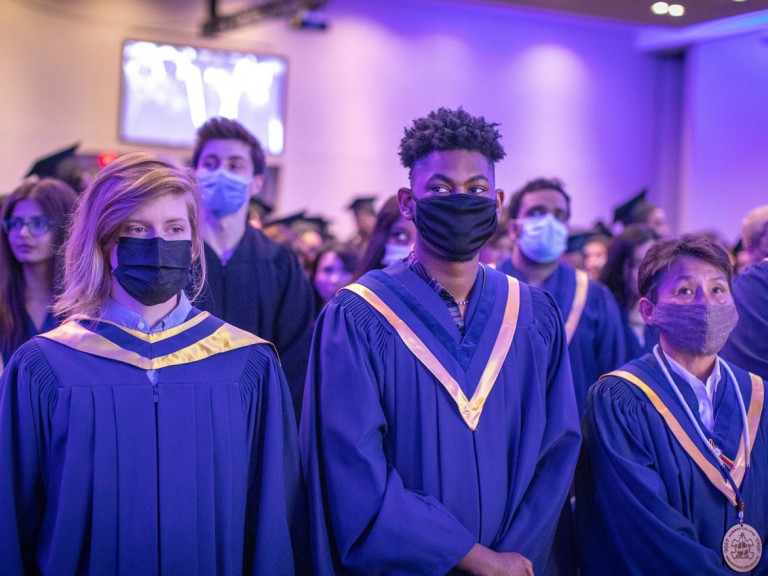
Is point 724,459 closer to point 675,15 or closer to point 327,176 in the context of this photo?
point 675,15

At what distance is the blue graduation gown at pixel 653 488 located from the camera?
3012 millimetres

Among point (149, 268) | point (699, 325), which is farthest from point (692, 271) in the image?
point (149, 268)

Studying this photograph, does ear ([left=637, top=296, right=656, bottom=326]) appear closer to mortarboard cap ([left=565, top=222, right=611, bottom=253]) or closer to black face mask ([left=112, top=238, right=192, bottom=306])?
black face mask ([left=112, top=238, right=192, bottom=306])

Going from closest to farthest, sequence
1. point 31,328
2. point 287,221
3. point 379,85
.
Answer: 1. point 31,328
2. point 287,221
3. point 379,85

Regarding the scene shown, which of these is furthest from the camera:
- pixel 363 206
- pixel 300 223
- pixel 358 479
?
pixel 363 206

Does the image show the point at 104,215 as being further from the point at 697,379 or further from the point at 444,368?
the point at 697,379

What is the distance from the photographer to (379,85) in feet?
42.1

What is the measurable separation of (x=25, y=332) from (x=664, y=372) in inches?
101

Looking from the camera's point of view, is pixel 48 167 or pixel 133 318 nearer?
pixel 133 318

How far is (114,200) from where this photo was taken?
2650 mm

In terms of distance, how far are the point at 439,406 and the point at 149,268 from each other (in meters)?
0.97

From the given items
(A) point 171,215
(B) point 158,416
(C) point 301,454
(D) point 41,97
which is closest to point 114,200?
(A) point 171,215

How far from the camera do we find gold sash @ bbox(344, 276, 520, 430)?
2.83 metres

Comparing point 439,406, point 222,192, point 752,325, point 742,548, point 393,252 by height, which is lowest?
point 742,548
